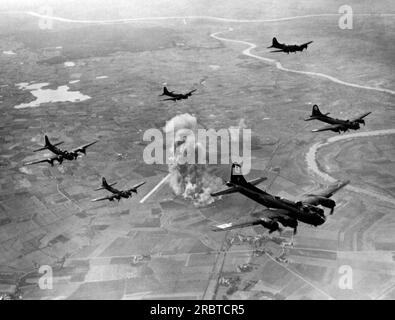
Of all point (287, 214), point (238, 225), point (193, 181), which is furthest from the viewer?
point (193, 181)

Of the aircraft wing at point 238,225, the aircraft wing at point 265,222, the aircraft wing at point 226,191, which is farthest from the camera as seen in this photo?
the aircraft wing at point 226,191

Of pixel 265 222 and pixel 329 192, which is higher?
pixel 265 222

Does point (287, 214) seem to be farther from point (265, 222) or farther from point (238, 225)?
point (238, 225)

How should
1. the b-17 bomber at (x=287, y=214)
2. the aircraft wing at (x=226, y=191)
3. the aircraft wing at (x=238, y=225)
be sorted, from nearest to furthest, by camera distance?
the aircraft wing at (x=238, y=225) < the b-17 bomber at (x=287, y=214) < the aircraft wing at (x=226, y=191)

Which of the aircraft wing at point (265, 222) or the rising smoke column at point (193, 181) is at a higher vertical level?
the aircraft wing at point (265, 222)

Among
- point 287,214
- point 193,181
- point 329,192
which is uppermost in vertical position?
point 287,214

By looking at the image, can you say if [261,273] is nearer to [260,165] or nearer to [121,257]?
[121,257]

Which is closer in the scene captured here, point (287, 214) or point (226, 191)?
point (287, 214)

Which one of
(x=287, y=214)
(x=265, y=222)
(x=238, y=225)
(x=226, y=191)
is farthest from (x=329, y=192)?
(x=238, y=225)

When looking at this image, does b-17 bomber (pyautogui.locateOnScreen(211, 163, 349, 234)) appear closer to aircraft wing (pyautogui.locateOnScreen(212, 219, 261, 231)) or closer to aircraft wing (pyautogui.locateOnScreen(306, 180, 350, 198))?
aircraft wing (pyautogui.locateOnScreen(212, 219, 261, 231))

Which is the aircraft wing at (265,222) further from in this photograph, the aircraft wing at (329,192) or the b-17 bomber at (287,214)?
the aircraft wing at (329,192)

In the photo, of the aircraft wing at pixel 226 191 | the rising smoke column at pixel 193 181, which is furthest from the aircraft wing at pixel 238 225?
the rising smoke column at pixel 193 181

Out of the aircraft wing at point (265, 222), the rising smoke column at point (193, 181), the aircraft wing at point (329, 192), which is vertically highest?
the aircraft wing at point (265, 222)

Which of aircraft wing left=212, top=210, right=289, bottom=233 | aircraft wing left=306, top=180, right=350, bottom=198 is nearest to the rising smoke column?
aircraft wing left=306, top=180, right=350, bottom=198
